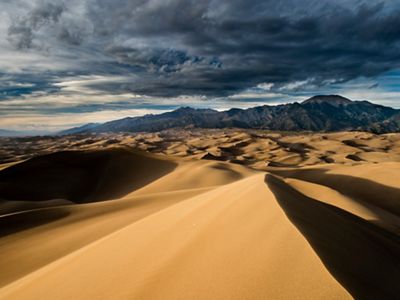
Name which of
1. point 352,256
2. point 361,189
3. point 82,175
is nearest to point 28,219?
point 352,256

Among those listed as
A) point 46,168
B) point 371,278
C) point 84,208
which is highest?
point 371,278

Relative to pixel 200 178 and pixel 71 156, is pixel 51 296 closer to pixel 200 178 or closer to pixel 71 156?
pixel 200 178

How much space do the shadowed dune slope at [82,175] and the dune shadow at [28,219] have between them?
15.4 m

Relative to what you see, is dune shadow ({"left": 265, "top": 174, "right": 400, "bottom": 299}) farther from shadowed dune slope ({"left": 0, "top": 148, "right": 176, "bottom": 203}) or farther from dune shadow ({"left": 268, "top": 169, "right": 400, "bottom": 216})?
shadowed dune slope ({"left": 0, "top": 148, "right": 176, "bottom": 203})

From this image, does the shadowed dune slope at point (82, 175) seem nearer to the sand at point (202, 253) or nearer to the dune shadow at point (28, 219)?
the dune shadow at point (28, 219)

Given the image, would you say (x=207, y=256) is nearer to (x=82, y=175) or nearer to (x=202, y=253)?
(x=202, y=253)

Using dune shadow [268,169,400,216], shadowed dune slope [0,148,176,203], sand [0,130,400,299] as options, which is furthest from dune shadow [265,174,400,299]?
shadowed dune slope [0,148,176,203]

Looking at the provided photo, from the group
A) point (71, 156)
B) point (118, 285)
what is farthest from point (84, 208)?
point (71, 156)

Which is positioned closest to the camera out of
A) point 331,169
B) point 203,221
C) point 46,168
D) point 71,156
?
point 203,221

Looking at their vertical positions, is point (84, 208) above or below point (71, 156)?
above

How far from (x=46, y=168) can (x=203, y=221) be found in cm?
3270

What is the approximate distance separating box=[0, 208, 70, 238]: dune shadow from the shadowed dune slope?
1543 centimetres

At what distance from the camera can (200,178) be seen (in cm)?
2956

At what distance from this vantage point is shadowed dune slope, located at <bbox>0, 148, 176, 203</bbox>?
97.2 feet
